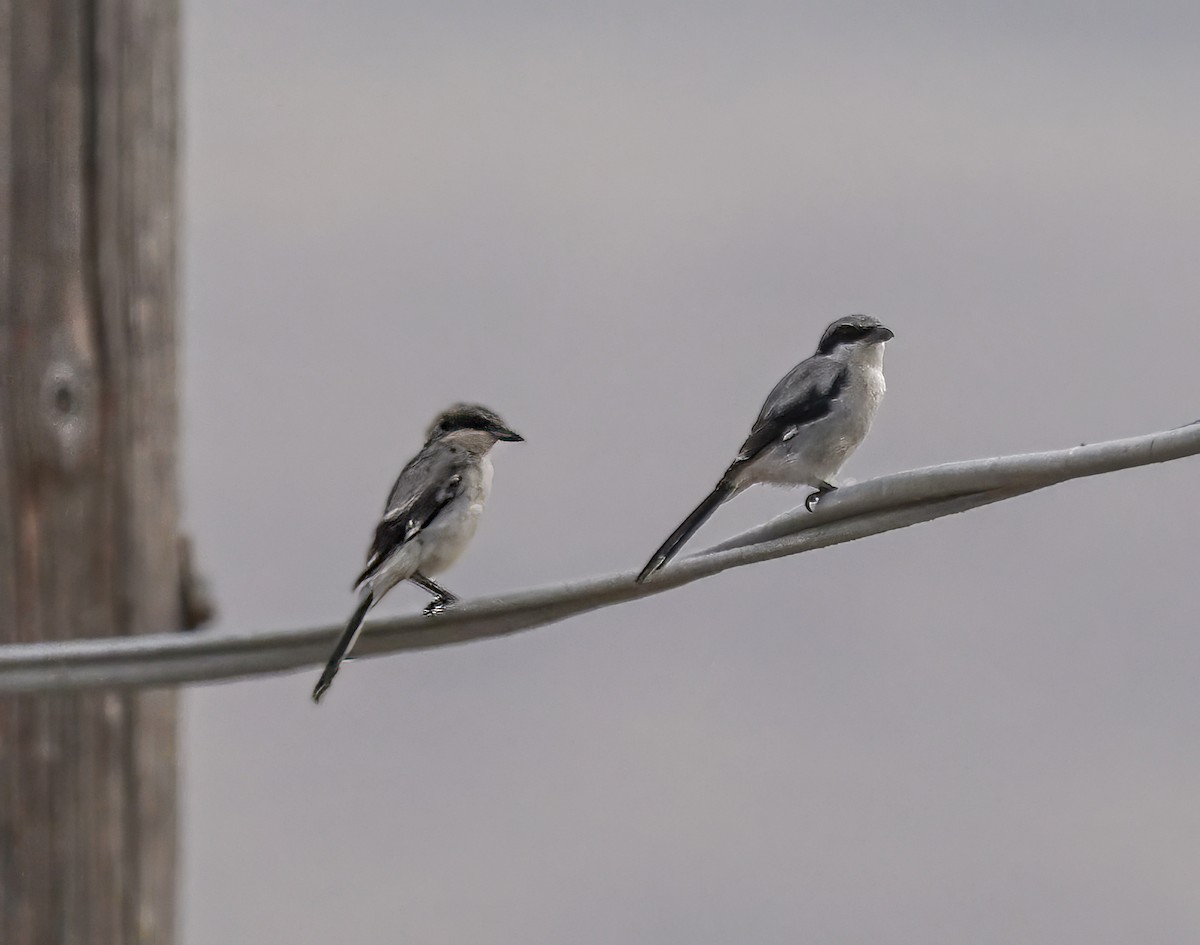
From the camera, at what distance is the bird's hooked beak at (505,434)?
6707mm

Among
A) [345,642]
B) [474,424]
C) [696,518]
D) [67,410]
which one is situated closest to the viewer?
[345,642]

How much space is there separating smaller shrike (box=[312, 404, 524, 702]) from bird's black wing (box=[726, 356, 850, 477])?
95 centimetres

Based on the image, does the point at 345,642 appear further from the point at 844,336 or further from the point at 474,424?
the point at 844,336

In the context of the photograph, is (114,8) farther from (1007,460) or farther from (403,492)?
(1007,460)

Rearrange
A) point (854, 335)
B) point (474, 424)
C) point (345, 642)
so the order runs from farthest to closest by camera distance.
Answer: point (854, 335)
point (474, 424)
point (345, 642)

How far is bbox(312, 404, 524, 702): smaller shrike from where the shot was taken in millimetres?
6163

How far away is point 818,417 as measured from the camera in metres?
6.49

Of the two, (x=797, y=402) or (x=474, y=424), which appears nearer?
(x=797, y=402)

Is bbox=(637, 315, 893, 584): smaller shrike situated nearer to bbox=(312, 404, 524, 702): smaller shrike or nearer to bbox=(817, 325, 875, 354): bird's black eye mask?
bbox=(817, 325, 875, 354): bird's black eye mask

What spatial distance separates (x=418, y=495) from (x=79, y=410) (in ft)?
5.79

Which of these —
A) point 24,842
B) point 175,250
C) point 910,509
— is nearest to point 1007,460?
point 910,509

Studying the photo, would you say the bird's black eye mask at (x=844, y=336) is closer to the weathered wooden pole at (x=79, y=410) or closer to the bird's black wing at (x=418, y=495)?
the bird's black wing at (x=418, y=495)

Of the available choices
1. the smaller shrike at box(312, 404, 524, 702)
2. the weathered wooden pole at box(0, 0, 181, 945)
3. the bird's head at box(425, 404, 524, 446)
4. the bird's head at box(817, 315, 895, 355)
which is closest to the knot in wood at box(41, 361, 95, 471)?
the weathered wooden pole at box(0, 0, 181, 945)

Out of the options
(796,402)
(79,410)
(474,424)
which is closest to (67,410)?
(79,410)
